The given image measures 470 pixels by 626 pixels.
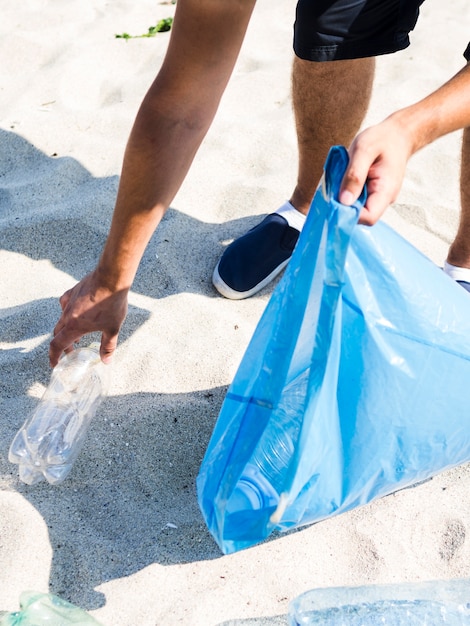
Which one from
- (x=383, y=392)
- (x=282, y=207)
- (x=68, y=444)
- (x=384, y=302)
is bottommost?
(x=68, y=444)

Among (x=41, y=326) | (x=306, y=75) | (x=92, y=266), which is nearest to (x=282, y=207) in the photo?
(x=306, y=75)

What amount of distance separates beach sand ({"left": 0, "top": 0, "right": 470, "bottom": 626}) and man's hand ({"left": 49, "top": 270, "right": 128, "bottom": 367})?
0.71 feet

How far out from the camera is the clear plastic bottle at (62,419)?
4.92 feet

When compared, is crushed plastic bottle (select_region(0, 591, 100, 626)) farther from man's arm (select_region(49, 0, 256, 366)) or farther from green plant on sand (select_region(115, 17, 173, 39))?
green plant on sand (select_region(115, 17, 173, 39))

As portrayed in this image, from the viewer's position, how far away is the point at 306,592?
4.19ft

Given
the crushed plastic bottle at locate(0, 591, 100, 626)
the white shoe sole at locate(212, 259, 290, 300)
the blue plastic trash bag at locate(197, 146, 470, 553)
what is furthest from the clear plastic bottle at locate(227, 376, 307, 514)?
the white shoe sole at locate(212, 259, 290, 300)

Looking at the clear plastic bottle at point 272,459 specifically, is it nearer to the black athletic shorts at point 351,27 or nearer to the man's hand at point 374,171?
the man's hand at point 374,171

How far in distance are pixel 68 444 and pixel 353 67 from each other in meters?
1.24

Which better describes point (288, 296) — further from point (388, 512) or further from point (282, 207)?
point (282, 207)

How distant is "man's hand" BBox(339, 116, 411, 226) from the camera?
1028mm

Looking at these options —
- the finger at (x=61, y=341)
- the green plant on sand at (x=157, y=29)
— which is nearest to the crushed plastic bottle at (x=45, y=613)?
the finger at (x=61, y=341)

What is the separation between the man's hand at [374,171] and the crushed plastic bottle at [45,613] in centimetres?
77

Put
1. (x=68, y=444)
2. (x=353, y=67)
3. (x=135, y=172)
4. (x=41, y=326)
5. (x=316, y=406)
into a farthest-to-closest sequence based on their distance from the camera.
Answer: (x=353, y=67), (x=41, y=326), (x=68, y=444), (x=135, y=172), (x=316, y=406)

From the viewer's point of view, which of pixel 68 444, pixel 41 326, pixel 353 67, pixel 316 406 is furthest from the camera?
pixel 353 67
